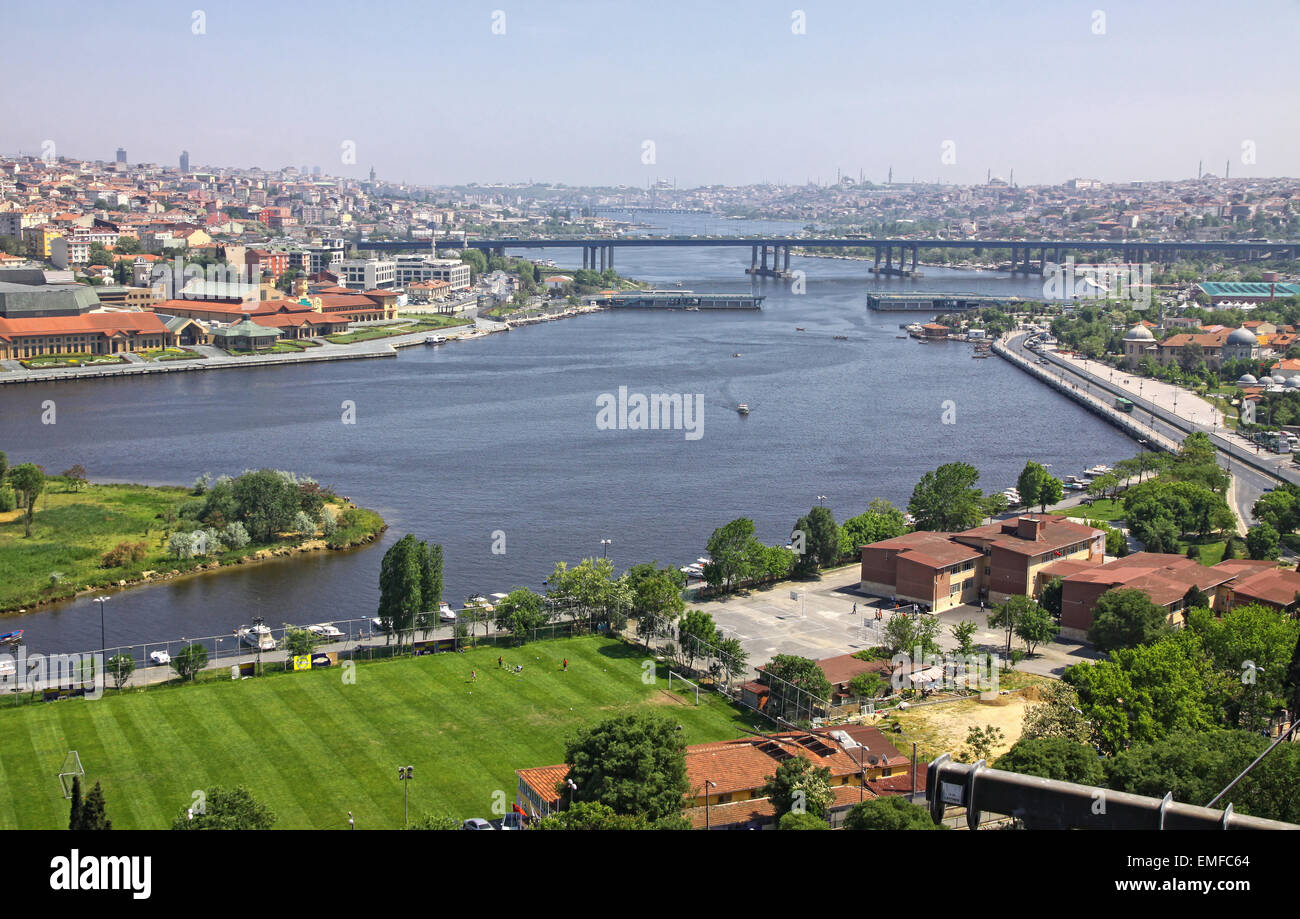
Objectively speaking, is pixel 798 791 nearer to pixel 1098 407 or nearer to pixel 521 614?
pixel 521 614

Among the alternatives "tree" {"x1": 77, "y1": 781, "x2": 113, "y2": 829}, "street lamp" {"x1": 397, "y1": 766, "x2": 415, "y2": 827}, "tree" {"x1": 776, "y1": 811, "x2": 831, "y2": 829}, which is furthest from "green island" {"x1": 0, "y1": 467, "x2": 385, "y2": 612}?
"tree" {"x1": 77, "y1": 781, "x2": 113, "y2": 829}

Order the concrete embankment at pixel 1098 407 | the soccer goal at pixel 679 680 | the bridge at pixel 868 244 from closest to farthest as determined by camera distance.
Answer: the soccer goal at pixel 679 680 < the concrete embankment at pixel 1098 407 < the bridge at pixel 868 244

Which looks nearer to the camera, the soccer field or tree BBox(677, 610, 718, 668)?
the soccer field

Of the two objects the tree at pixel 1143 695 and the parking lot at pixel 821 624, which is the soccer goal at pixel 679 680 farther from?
the tree at pixel 1143 695

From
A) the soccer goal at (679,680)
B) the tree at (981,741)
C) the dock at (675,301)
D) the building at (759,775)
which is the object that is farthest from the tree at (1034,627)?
the dock at (675,301)

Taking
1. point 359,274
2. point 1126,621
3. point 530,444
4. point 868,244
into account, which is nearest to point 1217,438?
point 530,444

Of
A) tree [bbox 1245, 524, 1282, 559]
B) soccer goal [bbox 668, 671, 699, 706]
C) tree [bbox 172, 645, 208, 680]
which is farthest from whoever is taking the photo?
tree [bbox 1245, 524, 1282, 559]

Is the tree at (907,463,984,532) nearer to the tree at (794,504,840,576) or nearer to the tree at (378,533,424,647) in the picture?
the tree at (794,504,840,576)
